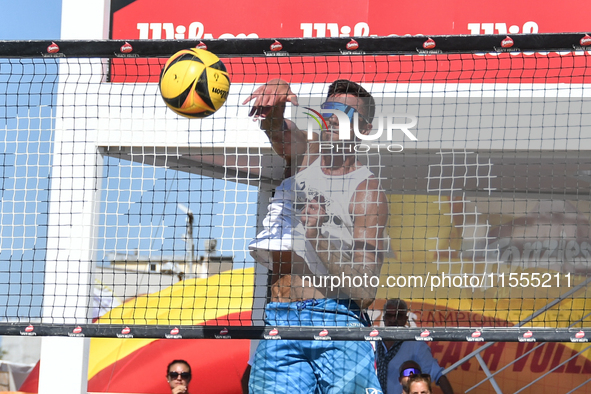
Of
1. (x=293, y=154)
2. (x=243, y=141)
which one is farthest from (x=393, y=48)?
(x=243, y=141)

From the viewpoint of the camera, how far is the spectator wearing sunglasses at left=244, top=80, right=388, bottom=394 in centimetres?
302

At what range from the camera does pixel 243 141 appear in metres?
4.72

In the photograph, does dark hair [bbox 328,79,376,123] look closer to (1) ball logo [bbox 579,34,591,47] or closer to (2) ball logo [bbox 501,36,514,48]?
(2) ball logo [bbox 501,36,514,48]

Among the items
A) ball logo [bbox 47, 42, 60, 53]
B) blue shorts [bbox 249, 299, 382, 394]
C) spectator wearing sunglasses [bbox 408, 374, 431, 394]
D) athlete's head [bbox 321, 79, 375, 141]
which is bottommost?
spectator wearing sunglasses [bbox 408, 374, 431, 394]

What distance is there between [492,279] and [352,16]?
312 centimetres

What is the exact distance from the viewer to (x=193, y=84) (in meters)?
2.78

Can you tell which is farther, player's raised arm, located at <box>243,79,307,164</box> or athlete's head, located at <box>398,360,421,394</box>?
athlete's head, located at <box>398,360,421,394</box>

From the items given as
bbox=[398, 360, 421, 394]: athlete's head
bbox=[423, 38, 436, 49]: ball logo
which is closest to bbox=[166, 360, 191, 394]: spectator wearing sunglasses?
bbox=[398, 360, 421, 394]: athlete's head

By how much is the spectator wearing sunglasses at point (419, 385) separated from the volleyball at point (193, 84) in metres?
3.05

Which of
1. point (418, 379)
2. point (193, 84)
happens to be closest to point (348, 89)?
point (193, 84)

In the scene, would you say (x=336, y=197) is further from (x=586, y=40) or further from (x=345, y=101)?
(x=586, y=40)

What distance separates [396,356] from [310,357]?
9.16ft

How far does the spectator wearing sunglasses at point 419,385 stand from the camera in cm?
480

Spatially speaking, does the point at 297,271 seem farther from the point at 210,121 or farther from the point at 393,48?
the point at 210,121
